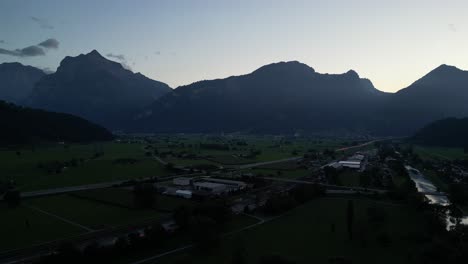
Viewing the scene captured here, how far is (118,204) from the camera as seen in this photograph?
47.2 metres

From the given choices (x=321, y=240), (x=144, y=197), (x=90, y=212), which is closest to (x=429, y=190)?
(x=321, y=240)

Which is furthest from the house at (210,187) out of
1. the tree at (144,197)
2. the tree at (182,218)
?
the tree at (182,218)

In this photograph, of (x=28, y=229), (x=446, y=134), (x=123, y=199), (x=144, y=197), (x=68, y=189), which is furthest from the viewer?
(x=446, y=134)

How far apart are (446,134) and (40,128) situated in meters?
158

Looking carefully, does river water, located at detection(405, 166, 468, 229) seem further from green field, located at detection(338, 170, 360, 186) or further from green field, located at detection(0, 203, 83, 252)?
green field, located at detection(0, 203, 83, 252)

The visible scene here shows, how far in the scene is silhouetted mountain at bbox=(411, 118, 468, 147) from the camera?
449 feet

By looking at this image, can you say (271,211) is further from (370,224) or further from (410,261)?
(410,261)

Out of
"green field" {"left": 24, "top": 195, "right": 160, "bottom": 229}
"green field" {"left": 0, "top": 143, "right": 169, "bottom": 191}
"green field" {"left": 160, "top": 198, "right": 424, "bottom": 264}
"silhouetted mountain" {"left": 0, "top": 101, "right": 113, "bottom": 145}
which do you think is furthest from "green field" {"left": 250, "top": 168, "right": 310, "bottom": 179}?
"silhouetted mountain" {"left": 0, "top": 101, "right": 113, "bottom": 145}

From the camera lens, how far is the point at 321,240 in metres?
35.3

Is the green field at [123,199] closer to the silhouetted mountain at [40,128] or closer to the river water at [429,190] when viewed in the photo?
the river water at [429,190]

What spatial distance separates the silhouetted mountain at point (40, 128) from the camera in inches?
4321

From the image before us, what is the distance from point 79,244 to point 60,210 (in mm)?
13624

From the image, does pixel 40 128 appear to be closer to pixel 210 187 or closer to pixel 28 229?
pixel 210 187

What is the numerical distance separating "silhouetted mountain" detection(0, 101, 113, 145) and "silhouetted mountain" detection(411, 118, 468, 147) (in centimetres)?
13985
